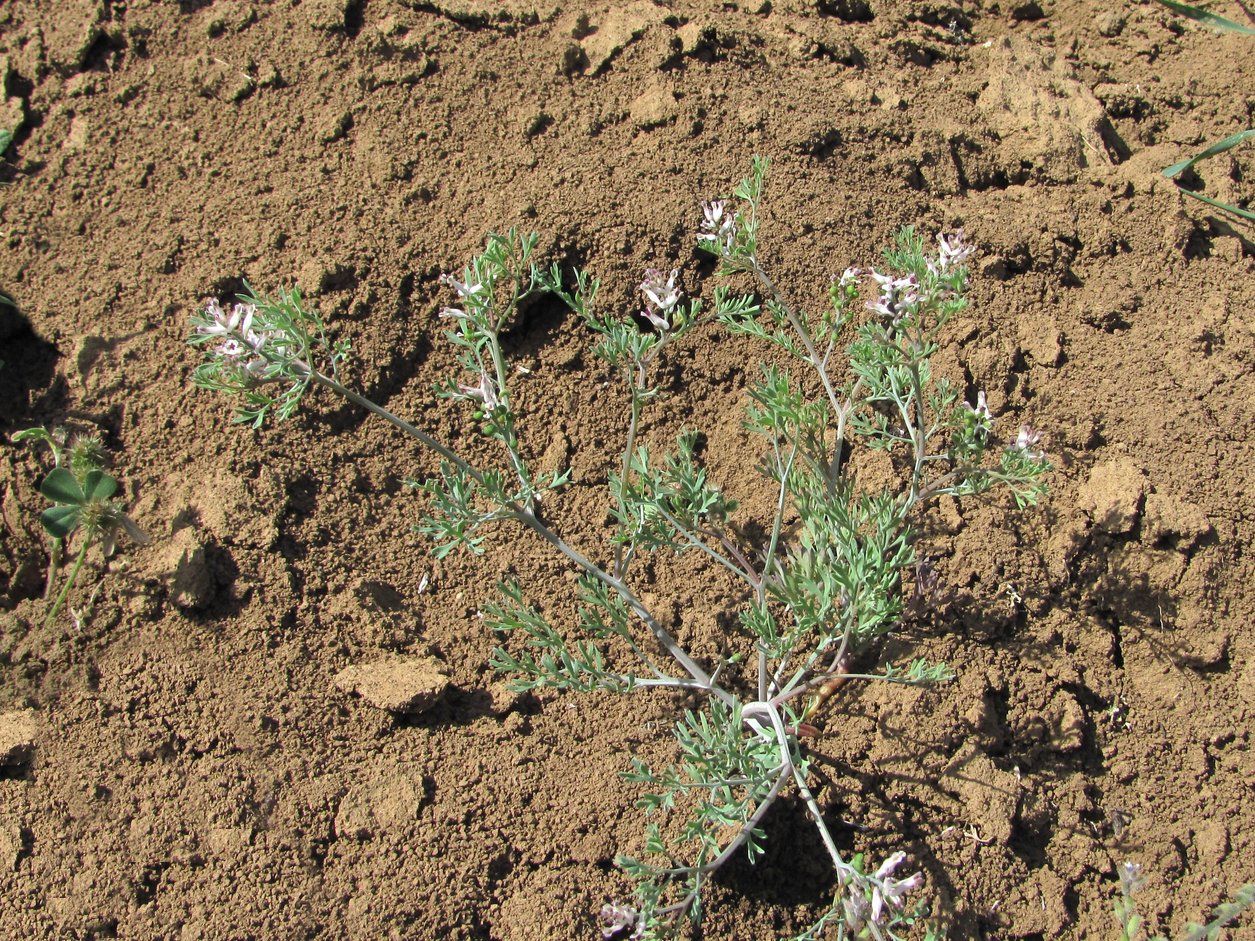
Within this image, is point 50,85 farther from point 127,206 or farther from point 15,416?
point 15,416

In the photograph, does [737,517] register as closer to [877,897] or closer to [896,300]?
[896,300]

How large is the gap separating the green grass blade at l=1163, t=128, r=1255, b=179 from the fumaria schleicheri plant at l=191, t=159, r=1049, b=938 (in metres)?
1.02

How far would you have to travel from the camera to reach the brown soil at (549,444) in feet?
8.43

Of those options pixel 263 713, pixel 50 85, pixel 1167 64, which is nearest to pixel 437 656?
pixel 263 713

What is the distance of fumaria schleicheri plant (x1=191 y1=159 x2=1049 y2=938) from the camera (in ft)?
7.41

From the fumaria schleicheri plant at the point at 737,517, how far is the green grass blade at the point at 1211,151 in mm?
1015

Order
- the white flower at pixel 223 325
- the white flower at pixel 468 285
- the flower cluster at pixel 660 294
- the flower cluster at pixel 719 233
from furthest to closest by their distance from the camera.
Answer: the flower cluster at pixel 719 233 < the flower cluster at pixel 660 294 < the white flower at pixel 468 285 < the white flower at pixel 223 325

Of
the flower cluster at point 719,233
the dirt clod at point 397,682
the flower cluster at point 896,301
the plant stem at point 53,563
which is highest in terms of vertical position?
the flower cluster at point 896,301

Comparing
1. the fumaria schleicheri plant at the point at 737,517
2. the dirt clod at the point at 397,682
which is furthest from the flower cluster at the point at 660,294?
the dirt clod at the point at 397,682

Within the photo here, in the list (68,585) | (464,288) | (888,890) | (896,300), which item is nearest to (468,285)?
(464,288)

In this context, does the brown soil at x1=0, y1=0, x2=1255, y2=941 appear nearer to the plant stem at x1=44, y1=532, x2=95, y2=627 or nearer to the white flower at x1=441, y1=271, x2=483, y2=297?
the plant stem at x1=44, y1=532, x2=95, y2=627

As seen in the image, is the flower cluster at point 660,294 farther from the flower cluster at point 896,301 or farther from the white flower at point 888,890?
the white flower at point 888,890

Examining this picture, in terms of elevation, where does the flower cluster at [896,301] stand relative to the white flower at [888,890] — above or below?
above

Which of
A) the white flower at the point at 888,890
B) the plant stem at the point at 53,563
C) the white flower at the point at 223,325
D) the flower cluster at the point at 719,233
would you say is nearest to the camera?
the white flower at the point at 888,890
